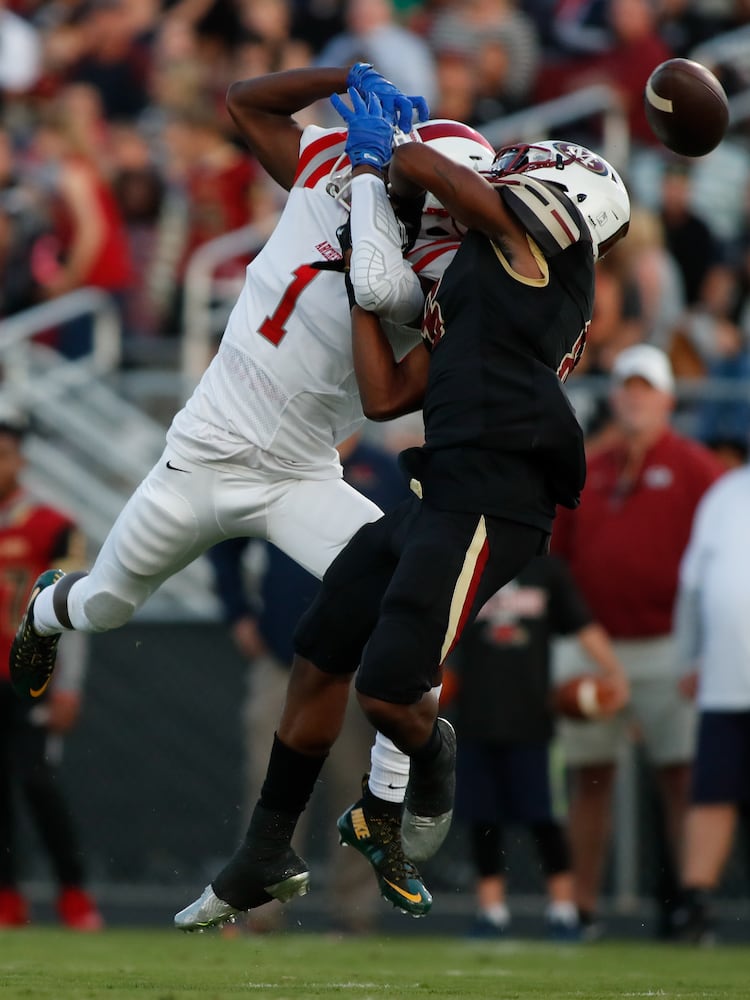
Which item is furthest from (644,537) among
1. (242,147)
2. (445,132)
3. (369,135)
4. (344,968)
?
(242,147)

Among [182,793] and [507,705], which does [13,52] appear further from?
[507,705]

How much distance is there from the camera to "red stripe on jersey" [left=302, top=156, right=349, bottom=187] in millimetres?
5652

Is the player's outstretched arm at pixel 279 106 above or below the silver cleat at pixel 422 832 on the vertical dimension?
above

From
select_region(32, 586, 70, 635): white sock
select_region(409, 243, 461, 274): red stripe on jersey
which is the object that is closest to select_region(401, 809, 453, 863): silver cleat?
select_region(32, 586, 70, 635): white sock

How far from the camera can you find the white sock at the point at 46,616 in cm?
602

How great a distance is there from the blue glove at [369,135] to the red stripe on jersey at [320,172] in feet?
0.60

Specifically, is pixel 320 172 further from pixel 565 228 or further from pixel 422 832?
pixel 422 832

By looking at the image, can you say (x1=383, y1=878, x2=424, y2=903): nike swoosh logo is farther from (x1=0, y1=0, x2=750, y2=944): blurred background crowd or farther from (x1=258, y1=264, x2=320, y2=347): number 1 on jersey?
(x1=0, y1=0, x2=750, y2=944): blurred background crowd

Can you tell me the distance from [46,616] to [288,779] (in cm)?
95

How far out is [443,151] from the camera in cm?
544

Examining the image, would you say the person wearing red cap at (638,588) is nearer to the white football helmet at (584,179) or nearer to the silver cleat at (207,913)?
the silver cleat at (207,913)

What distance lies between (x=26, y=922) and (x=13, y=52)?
6636 millimetres

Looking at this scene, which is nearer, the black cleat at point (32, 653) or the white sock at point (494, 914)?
the black cleat at point (32, 653)

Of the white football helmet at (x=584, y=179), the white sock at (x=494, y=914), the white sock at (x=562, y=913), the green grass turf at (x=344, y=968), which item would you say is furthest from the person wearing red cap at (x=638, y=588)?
the white football helmet at (x=584, y=179)
